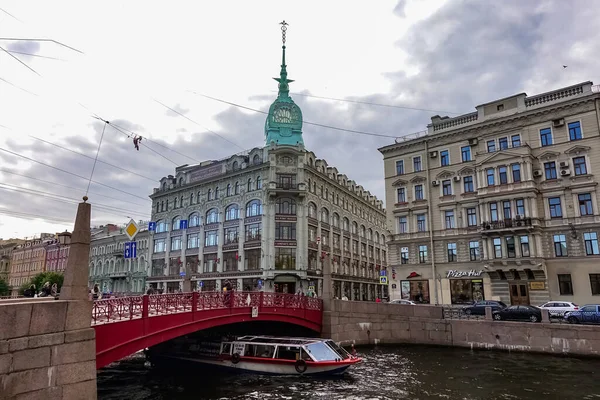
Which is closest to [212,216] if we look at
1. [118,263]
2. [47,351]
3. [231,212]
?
Answer: [231,212]

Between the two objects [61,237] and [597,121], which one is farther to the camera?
[597,121]

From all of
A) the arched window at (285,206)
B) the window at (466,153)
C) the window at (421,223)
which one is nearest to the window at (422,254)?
the window at (421,223)

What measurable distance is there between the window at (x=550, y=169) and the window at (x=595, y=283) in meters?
9.12

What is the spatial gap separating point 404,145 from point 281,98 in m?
21.1

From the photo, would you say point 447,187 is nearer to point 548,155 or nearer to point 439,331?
point 548,155

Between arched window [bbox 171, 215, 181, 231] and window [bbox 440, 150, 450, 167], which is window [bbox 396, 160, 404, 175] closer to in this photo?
window [bbox 440, 150, 450, 167]

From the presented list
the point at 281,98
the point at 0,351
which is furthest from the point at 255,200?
the point at 0,351

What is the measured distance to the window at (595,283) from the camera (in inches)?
1304

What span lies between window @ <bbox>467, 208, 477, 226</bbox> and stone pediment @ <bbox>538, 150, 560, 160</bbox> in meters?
7.66

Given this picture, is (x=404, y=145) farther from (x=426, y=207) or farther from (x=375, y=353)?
(x=375, y=353)

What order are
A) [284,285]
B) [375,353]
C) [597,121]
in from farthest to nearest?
[284,285]
[597,121]
[375,353]

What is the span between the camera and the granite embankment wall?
85.0ft

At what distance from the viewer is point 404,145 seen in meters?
46.3

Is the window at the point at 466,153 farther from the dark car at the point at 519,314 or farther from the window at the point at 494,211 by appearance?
the dark car at the point at 519,314
